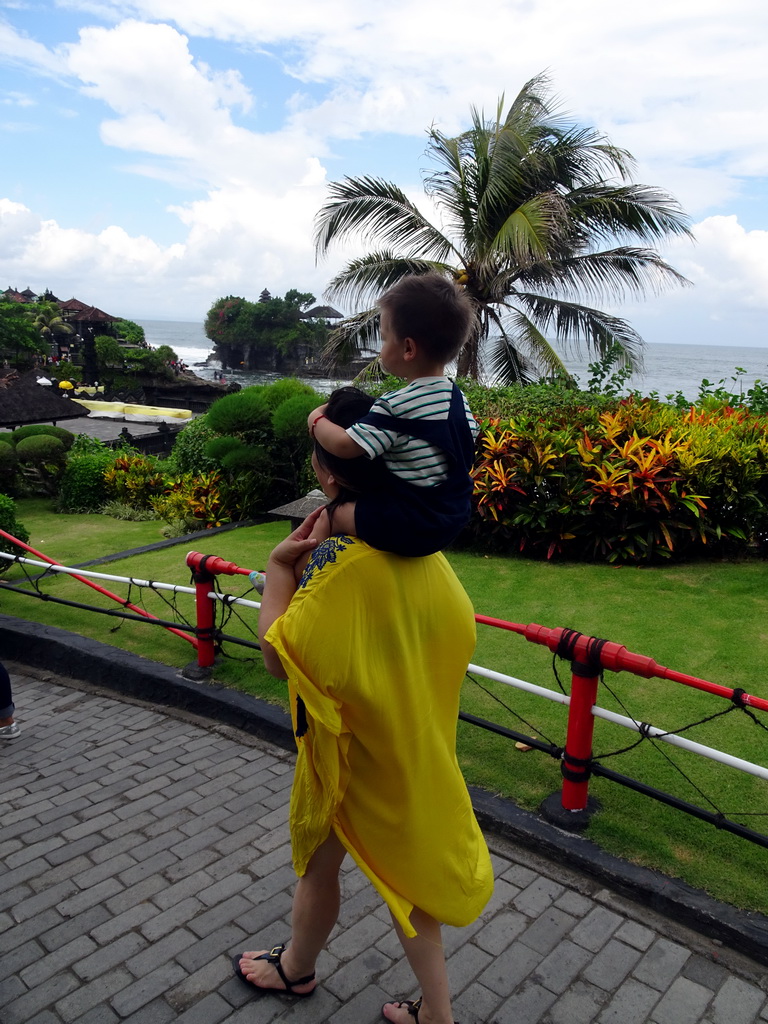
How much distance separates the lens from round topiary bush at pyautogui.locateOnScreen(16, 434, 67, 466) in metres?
13.3

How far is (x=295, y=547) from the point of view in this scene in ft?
6.73

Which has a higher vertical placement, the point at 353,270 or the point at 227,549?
the point at 353,270

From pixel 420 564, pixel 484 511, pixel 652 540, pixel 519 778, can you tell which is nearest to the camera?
pixel 420 564

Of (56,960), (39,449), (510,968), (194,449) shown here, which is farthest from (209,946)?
(39,449)

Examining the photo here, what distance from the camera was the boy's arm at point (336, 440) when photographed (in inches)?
70.2

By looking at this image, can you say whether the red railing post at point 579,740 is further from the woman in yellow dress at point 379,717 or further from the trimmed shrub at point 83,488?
the trimmed shrub at point 83,488

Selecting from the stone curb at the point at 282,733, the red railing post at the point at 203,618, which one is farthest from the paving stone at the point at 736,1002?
the red railing post at the point at 203,618

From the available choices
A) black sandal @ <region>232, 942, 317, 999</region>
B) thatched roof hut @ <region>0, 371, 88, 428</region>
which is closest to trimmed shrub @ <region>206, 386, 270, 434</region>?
thatched roof hut @ <region>0, 371, 88, 428</region>

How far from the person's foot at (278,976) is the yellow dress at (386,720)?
0.55 m

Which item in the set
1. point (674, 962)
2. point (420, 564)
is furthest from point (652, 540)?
point (420, 564)

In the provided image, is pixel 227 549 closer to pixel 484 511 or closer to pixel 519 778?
pixel 484 511

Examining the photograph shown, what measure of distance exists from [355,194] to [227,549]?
24.7 feet

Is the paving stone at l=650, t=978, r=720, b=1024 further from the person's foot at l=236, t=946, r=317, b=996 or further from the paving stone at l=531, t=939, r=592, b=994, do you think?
the person's foot at l=236, t=946, r=317, b=996

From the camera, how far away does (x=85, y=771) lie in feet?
13.4
